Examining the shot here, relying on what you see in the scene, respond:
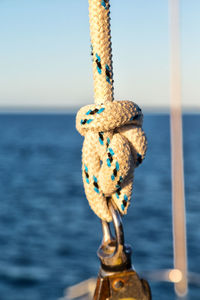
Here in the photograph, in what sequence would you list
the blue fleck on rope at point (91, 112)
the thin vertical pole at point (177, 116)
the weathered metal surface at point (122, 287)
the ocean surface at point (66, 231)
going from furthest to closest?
the ocean surface at point (66, 231)
the thin vertical pole at point (177, 116)
the blue fleck on rope at point (91, 112)
the weathered metal surface at point (122, 287)

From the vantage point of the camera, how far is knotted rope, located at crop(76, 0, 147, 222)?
1.16 m

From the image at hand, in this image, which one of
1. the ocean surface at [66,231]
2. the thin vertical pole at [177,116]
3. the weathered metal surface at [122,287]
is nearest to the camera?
the weathered metal surface at [122,287]

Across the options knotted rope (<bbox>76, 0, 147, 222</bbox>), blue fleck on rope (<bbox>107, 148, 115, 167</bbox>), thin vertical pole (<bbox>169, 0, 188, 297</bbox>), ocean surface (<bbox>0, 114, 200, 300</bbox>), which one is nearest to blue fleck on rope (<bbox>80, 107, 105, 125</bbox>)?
knotted rope (<bbox>76, 0, 147, 222</bbox>)

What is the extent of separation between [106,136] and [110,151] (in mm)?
57

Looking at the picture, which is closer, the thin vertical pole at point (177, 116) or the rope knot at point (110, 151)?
the rope knot at point (110, 151)

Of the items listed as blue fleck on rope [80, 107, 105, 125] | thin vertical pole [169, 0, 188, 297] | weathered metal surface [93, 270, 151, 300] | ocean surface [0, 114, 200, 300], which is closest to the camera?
weathered metal surface [93, 270, 151, 300]

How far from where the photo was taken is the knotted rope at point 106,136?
1163mm

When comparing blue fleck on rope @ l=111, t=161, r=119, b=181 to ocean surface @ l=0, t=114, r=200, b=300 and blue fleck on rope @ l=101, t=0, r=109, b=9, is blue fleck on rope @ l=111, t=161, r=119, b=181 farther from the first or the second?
ocean surface @ l=0, t=114, r=200, b=300

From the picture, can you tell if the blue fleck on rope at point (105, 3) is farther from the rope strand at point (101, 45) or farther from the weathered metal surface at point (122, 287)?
the weathered metal surface at point (122, 287)

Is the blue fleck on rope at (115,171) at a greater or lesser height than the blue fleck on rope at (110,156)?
lesser

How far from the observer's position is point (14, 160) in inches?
1239

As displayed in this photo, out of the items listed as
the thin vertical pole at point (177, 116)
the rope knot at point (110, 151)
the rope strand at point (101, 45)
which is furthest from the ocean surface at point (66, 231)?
the rope strand at point (101, 45)

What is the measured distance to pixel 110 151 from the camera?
120cm

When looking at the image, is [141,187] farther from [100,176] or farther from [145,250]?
[100,176]
